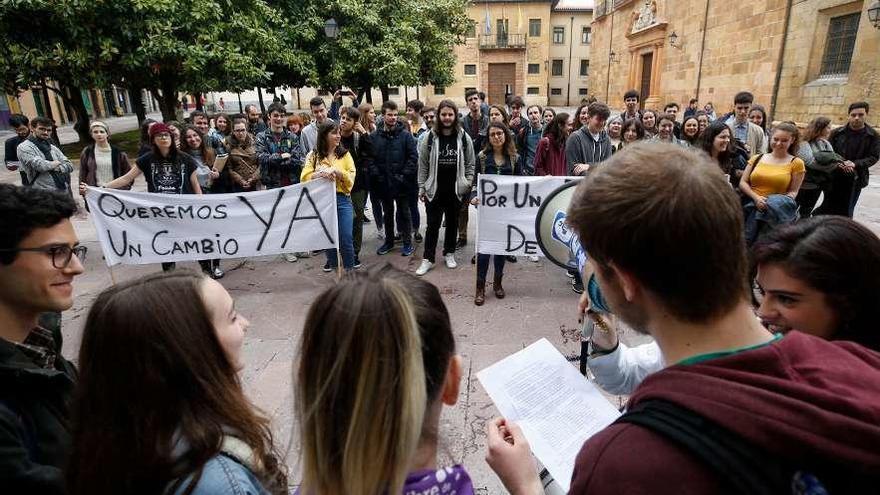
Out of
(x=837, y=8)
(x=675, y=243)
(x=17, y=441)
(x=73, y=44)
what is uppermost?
(x=837, y=8)

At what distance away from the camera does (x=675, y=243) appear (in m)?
0.81

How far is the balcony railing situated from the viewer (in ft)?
145

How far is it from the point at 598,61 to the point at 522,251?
33.2m

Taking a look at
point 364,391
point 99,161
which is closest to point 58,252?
point 364,391

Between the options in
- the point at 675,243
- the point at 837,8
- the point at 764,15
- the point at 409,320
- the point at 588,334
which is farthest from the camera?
the point at 764,15

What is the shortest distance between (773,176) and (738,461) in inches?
194

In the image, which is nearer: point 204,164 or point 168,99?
point 204,164

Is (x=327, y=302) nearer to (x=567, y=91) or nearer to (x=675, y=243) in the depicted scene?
(x=675, y=243)

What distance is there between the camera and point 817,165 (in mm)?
5547

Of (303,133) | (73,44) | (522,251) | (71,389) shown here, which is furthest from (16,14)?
(71,389)

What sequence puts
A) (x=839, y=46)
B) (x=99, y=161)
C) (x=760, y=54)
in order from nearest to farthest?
(x=99, y=161), (x=839, y=46), (x=760, y=54)

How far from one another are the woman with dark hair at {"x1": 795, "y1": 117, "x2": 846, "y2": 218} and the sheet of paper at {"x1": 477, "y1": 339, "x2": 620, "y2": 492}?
5430 millimetres

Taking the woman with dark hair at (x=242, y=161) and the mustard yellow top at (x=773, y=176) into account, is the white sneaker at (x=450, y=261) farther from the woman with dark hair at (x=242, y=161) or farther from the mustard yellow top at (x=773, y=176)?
the mustard yellow top at (x=773, y=176)

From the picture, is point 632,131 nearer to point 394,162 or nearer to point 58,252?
point 394,162
